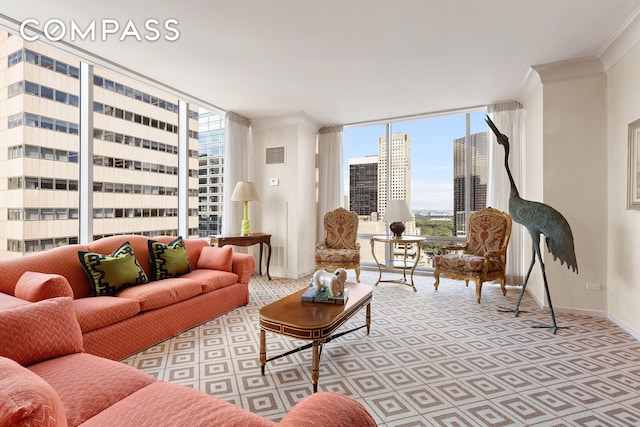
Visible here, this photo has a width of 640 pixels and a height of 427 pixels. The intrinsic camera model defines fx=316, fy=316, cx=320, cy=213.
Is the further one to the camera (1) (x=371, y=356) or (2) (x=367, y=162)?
(2) (x=367, y=162)

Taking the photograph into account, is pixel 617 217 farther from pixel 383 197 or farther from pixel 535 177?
pixel 383 197

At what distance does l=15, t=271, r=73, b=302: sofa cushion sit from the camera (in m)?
1.90

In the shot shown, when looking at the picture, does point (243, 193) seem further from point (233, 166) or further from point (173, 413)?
point (173, 413)

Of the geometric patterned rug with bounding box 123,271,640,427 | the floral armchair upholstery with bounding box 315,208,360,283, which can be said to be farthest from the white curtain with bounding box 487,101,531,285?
the floral armchair upholstery with bounding box 315,208,360,283

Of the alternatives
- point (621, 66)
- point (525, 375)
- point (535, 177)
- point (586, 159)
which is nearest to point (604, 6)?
point (621, 66)

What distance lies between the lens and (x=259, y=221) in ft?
17.7

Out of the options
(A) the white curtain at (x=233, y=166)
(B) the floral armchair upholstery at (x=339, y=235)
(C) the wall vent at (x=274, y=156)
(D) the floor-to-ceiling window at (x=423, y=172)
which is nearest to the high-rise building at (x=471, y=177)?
(D) the floor-to-ceiling window at (x=423, y=172)

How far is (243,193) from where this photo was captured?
469 centimetres

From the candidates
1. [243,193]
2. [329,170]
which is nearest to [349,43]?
[243,193]

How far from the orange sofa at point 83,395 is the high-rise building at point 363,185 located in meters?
4.78

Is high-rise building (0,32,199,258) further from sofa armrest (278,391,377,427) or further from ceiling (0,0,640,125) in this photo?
sofa armrest (278,391,377,427)

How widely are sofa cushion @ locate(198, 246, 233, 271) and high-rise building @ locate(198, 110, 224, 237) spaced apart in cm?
142

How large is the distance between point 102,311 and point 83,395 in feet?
3.92

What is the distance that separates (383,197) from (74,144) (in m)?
4.44
